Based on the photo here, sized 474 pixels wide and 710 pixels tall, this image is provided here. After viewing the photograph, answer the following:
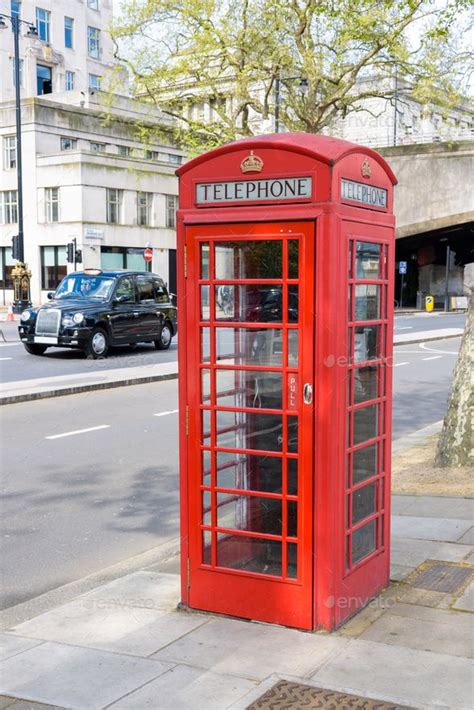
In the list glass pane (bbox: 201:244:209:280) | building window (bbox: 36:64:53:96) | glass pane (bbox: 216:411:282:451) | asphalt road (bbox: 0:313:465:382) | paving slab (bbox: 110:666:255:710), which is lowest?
paving slab (bbox: 110:666:255:710)

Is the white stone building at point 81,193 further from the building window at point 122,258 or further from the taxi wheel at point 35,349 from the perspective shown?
the taxi wheel at point 35,349

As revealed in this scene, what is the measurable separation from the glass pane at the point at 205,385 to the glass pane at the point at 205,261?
54 cm

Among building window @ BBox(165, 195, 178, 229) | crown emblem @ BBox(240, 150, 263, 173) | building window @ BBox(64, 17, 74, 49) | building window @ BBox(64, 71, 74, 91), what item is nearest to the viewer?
crown emblem @ BBox(240, 150, 263, 173)

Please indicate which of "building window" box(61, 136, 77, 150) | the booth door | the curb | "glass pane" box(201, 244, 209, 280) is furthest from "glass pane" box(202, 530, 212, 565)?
"building window" box(61, 136, 77, 150)

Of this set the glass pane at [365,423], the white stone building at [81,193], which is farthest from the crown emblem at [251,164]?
the white stone building at [81,193]

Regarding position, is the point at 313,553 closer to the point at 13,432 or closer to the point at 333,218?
the point at 333,218

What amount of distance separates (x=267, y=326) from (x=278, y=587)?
145cm

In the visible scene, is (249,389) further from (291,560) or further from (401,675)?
(401,675)

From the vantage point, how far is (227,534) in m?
4.78

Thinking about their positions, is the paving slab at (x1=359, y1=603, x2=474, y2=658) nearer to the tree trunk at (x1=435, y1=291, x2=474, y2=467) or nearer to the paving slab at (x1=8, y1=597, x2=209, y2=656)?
the paving slab at (x1=8, y1=597, x2=209, y2=656)

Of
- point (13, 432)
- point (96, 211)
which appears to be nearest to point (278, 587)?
point (13, 432)

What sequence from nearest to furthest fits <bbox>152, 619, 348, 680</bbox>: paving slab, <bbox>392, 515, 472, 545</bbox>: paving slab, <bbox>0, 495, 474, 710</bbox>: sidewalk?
<bbox>0, 495, 474, 710</bbox>: sidewalk
<bbox>152, 619, 348, 680</bbox>: paving slab
<bbox>392, 515, 472, 545</bbox>: paving slab

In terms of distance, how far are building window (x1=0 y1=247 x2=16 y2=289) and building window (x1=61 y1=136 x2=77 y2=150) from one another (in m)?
6.91

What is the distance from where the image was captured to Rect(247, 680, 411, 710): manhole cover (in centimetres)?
365
